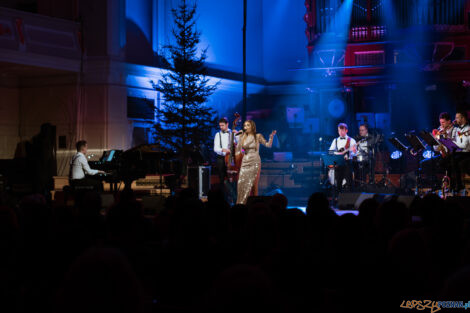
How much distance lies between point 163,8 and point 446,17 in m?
8.58

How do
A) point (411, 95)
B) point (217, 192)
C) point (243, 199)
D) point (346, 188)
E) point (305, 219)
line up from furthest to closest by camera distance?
point (411, 95) → point (346, 188) → point (243, 199) → point (217, 192) → point (305, 219)

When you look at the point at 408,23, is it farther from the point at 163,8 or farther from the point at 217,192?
the point at 217,192

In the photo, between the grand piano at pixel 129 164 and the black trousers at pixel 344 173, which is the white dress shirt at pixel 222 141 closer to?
the grand piano at pixel 129 164

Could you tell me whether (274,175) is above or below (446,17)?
below

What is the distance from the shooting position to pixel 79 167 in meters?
10.9

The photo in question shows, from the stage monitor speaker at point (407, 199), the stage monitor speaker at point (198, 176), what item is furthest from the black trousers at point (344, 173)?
the stage monitor speaker at point (407, 199)

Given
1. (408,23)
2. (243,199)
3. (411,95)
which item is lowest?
(243,199)

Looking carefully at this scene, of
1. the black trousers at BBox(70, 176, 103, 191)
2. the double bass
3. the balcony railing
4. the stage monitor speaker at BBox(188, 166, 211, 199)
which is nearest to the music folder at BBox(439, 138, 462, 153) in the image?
the double bass

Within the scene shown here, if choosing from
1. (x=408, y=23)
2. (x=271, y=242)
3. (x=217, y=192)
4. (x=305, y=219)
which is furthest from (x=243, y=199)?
(x=408, y=23)

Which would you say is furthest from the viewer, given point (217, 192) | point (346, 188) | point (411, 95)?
point (411, 95)

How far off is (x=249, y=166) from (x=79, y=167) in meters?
3.56

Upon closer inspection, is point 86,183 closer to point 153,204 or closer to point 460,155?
point 153,204

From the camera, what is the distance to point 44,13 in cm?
1516

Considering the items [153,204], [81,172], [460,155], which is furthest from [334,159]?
[81,172]
